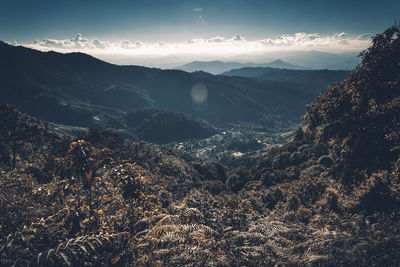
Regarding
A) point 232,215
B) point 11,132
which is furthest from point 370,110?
point 11,132

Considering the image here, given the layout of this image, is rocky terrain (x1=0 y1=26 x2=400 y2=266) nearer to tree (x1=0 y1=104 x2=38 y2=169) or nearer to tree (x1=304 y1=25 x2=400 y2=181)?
tree (x1=304 y1=25 x2=400 y2=181)

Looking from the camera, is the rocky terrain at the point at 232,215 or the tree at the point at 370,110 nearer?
the rocky terrain at the point at 232,215

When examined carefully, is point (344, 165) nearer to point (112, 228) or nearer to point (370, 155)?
point (370, 155)

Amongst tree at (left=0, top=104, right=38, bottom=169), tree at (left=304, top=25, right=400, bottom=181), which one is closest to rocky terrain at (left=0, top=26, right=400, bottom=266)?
tree at (left=304, top=25, right=400, bottom=181)

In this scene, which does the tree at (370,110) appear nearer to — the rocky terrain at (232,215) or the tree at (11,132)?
the rocky terrain at (232,215)

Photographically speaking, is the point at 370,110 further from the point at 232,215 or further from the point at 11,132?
the point at 11,132

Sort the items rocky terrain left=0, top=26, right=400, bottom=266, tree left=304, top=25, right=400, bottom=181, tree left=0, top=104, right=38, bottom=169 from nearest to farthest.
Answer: rocky terrain left=0, top=26, right=400, bottom=266
tree left=304, top=25, right=400, bottom=181
tree left=0, top=104, right=38, bottom=169

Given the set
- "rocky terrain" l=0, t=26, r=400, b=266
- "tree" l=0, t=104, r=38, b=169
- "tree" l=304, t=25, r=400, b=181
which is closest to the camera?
"rocky terrain" l=0, t=26, r=400, b=266

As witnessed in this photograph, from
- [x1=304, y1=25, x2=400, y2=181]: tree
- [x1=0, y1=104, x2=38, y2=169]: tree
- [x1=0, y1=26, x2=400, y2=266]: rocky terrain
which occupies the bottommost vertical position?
[x1=0, y1=104, x2=38, y2=169]: tree

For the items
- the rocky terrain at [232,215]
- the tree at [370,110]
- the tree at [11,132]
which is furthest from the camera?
the tree at [11,132]

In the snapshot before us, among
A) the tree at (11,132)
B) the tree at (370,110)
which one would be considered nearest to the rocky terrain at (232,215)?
the tree at (370,110)

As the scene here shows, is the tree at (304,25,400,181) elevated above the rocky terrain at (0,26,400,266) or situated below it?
above

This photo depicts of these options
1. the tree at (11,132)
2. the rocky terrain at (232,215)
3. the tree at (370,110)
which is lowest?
the tree at (11,132)

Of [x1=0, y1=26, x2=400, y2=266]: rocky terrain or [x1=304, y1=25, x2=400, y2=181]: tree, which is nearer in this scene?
[x1=0, y1=26, x2=400, y2=266]: rocky terrain
